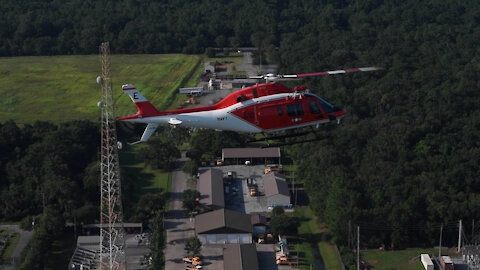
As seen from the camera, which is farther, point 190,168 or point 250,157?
point 250,157

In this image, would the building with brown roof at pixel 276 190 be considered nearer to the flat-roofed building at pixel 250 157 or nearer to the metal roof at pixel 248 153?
the flat-roofed building at pixel 250 157

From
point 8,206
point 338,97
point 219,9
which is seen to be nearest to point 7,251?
point 8,206

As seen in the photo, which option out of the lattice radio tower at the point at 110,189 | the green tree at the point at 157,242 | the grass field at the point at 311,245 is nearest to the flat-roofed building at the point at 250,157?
the grass field at the point at 311,245

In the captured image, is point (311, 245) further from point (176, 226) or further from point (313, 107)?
point (313, 107)

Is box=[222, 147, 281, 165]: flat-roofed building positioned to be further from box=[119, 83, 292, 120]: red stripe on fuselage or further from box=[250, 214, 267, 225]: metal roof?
box=[119, 83, 292, 120]: red stripe on fuselage

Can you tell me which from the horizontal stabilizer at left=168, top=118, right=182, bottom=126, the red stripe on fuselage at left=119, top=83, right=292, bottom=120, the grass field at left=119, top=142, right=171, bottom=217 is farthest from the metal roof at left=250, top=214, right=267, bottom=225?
the horizontal stabilizer at left=168, top=118, right=182, bottom=126

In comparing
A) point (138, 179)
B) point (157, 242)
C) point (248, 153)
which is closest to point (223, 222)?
point (157, 242)

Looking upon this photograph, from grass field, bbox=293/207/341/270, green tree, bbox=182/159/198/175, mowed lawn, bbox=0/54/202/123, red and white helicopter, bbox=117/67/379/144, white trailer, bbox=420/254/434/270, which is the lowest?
white trailer, bbox=420/254/434/270
